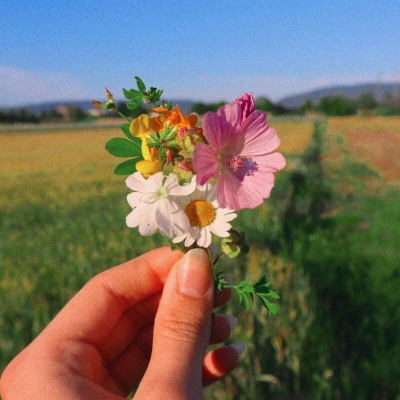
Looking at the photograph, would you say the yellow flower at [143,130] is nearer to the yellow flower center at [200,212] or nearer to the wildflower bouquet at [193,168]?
the wildflower bouquet at [193,168]

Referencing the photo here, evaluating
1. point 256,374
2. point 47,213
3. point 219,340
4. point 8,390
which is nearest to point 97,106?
point 8,390

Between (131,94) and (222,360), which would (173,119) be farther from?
(222,360)

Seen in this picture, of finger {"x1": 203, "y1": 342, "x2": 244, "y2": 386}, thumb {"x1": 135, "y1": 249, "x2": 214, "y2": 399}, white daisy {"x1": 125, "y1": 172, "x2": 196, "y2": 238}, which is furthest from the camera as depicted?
finger {"x1": 203, "y1": 342, "x2": 244, "y2": 386}

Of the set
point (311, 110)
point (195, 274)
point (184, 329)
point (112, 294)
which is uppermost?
point (195, 274)

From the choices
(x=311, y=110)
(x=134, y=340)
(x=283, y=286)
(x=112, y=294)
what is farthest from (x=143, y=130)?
(x=311, y=110)

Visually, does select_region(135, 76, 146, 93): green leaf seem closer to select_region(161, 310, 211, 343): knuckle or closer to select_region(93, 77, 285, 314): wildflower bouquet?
select_region(93, 77, 285, 314): wildflower bouquet

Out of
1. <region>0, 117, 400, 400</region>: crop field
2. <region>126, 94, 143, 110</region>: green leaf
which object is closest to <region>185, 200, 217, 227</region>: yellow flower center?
<region>126, 94, 143, 110</region>: green leaf

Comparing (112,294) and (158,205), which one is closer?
(158,205)

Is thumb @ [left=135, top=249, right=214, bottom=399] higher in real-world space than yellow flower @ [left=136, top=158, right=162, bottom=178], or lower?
lower
